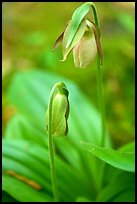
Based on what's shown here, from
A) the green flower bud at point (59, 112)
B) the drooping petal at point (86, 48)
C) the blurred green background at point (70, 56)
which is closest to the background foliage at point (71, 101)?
the blurred green background at point (70, 56)

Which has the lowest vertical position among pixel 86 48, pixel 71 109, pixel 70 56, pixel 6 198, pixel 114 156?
pixel 6 198

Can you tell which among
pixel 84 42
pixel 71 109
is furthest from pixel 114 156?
pixel 71 109

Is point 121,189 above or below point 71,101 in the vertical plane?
below

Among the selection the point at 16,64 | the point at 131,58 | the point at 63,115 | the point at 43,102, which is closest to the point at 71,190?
the point at 63,115

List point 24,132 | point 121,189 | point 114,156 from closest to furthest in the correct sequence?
point 114,156 < point 121,189 < point 24,132

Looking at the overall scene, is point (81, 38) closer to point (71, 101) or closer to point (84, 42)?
point (84, 42)

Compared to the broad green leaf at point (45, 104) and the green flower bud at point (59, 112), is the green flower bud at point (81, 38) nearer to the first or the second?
the green flower bud at point (59, 112)

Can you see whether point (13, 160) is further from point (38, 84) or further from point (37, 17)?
point (37, 17)

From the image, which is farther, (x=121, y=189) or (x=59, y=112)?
(x=121, y=189)

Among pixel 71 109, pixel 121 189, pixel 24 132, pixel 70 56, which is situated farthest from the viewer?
pixel 70 56
